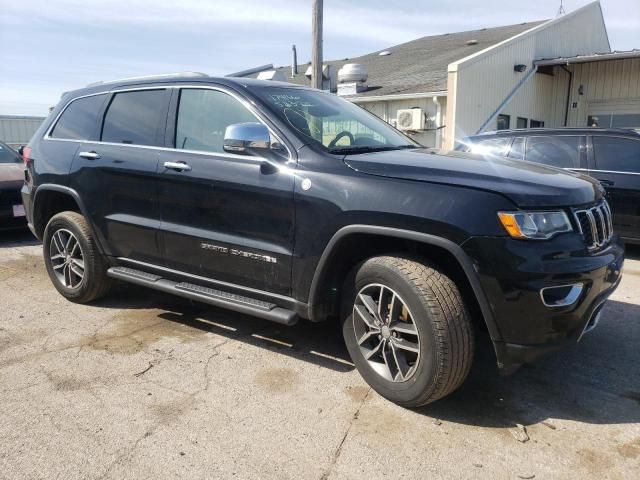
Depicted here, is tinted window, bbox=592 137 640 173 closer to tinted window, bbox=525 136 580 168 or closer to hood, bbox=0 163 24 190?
tinted window, bbox=525 136 580 168

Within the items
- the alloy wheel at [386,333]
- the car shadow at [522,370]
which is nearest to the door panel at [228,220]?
the alloy wheel at [386,333]

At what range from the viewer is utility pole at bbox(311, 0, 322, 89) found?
32.4 feet

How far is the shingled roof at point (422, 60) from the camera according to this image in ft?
47.7

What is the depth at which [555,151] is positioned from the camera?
703cm

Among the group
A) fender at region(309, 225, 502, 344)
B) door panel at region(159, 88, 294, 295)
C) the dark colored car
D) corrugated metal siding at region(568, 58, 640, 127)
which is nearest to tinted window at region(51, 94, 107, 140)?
door panel at region(159, 88, 294, 295)

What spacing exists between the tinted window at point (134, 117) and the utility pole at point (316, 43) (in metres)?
6.27

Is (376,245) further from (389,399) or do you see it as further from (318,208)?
(389,399)

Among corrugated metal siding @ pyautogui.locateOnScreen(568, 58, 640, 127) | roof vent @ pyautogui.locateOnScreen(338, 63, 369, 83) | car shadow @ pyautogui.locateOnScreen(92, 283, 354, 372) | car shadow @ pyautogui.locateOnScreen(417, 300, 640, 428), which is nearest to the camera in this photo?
car shadow @ pyautogui.locateOnScreen(417, 300, 640, 428)

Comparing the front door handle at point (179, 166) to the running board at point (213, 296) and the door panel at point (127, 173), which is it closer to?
the door panel at point (127, 173)

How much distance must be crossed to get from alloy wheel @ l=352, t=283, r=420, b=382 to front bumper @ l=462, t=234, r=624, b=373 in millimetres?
463

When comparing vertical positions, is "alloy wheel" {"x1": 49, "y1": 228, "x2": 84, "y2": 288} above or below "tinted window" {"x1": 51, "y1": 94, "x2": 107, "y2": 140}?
below

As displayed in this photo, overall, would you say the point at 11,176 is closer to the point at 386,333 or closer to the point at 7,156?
the point at 7,156

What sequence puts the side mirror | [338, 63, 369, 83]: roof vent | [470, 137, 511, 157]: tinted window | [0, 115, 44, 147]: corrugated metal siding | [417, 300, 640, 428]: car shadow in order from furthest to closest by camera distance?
1. [0, 115, 44, 147]: corrugated metal siding
2. [338, 63, 369, 83]: roof vent
3. [470, 137, 511, 157]: tinted window
4. the side mirror
5. [417, 300, 640, 428]: car shadow

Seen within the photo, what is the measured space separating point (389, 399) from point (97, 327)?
8.11 ft
